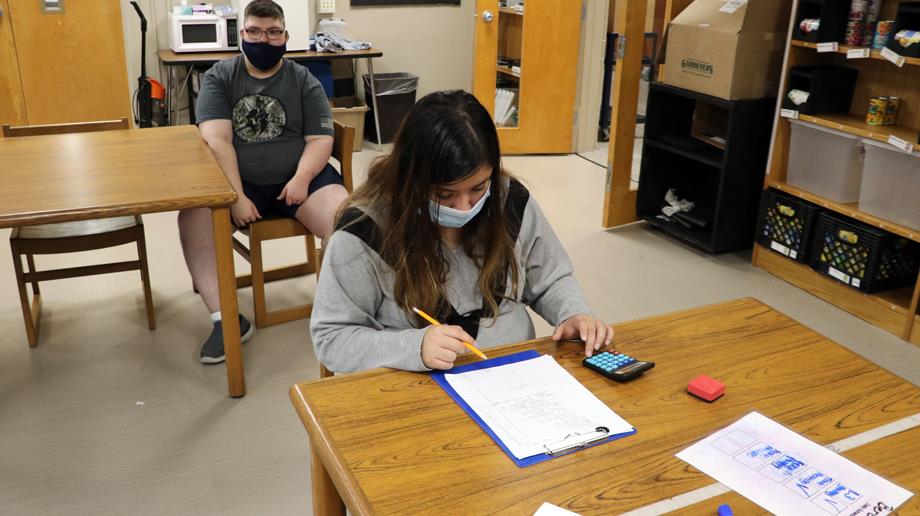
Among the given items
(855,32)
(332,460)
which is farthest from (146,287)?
(855,32)

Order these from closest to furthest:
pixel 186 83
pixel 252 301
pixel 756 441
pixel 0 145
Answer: pixel 756 441, pixel 0 145, pixel 252 301, pixel 186 83

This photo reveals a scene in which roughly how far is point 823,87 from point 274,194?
231 cm

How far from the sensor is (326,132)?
3127mm

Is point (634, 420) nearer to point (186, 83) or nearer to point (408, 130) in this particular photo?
point (408, 130)

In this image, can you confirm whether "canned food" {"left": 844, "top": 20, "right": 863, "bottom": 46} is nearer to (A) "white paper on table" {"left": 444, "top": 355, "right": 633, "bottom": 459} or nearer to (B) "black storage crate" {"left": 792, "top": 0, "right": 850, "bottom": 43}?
(B) "black storage crate" {"left": 792, "top": 0, "right": 850, "bottom": 43}

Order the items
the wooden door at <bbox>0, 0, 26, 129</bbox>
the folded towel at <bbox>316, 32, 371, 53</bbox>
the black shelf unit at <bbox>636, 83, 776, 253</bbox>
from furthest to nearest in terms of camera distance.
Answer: the folded towel at <bbox>316, 32, 371, 53</bbox>, the wooden door at <bbox>0, 0, 26, 129</bbox>, the black shelf unit at <bbox>636, 83, 776, 253</bbox>

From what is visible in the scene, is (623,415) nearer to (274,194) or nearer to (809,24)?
(274,194)

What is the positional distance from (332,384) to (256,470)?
104 cm

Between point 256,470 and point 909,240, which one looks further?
point 909,240

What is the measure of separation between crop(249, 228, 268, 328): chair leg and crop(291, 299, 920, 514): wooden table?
167cm

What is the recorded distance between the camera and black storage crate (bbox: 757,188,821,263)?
353 cm

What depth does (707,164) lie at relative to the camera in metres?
3.96

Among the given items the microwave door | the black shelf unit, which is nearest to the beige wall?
the microwave door

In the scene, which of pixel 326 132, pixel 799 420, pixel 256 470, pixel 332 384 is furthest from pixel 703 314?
pixel 326 132
